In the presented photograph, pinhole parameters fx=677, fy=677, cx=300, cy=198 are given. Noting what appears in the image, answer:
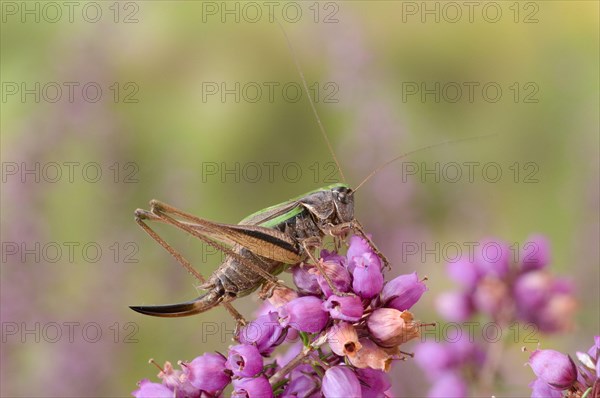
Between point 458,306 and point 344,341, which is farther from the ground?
point 344,341

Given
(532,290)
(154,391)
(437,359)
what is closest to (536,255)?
(532,290)

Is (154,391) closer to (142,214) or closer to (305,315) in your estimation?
(305,315)

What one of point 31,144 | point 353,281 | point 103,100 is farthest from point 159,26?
point 353,281

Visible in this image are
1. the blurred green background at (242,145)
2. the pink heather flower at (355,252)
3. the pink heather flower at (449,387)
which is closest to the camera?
the pink heather flower at (355,252)

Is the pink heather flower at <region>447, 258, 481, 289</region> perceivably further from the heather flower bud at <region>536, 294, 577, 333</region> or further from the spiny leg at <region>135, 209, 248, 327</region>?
the spiny leg at <region>135, 209, 248, 327</region>

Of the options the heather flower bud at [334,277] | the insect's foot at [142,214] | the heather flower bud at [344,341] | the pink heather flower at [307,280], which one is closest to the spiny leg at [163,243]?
the insect's foot at [142,214]

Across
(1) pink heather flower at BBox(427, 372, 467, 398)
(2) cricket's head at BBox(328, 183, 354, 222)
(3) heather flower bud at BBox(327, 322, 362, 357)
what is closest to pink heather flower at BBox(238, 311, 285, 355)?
(3) heather flower bud at BBox(327, 322, 362, 357)

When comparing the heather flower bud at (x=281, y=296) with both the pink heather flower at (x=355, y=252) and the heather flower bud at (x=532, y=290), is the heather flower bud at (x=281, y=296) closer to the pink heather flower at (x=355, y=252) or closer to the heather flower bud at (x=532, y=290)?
the pink heather flower at (x=355, y=252)
